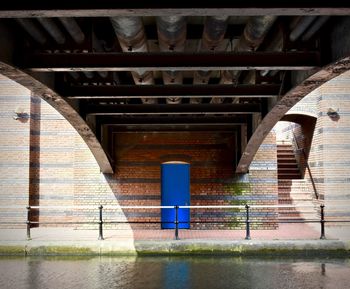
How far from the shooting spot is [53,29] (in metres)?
5.05

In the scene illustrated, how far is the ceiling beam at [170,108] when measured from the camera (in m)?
8.80

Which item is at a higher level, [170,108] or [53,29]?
[53,29]

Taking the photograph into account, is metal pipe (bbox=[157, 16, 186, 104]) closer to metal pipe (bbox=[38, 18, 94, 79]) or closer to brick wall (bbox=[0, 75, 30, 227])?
metal pipe (bbox=[38, 18, 94, 79])

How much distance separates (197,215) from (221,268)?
417 cm

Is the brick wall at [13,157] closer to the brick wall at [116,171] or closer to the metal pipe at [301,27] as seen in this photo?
the brick wall at [116,171]

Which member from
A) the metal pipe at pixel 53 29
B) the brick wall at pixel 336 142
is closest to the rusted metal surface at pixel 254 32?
the metal pipe at pixel 53 29

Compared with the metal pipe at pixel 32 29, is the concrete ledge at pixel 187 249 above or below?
below

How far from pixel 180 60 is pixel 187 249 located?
5204 mm

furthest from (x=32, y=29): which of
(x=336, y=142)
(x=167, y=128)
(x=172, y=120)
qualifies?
(x=336, y=142)

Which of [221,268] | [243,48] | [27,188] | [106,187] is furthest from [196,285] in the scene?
[27,188]

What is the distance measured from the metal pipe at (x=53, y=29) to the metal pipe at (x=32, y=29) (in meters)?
0.14

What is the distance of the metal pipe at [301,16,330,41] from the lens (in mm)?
4957

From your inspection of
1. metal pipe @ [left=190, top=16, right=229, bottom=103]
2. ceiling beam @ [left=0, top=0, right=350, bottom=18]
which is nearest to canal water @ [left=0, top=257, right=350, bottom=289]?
metal pipe @ [left=190, top=16, right=229, bottom=103]
